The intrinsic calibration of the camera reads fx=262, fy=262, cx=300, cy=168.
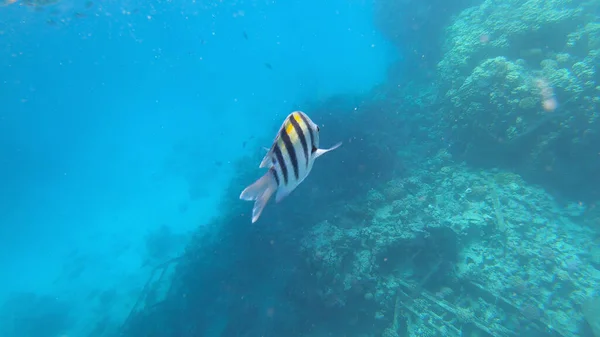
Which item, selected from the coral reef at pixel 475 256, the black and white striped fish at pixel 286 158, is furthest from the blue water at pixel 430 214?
the black and white striped fish at pixel 286 158

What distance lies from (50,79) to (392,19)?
5393 centimetres

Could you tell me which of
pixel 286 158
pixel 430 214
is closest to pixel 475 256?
pixel 430 214

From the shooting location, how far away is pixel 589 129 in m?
8.05

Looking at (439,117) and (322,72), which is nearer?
(439,117)

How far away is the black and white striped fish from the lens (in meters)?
1.04

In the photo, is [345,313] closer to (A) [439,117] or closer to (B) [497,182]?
(B) [497,182]

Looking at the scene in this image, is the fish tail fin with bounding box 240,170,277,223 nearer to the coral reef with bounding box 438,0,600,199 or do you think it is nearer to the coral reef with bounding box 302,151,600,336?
the coral reef with bounding box 302,151,600,336

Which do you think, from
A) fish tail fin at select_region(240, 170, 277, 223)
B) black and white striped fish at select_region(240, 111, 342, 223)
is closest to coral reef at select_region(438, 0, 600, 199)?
black and white striped fish at select_region(240, 111, 342, 223)

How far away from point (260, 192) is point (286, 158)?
0.57ft

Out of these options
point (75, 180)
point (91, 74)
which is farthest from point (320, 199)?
point (75, 180)

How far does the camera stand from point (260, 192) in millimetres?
1051

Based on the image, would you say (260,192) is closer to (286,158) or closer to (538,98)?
(286,158)

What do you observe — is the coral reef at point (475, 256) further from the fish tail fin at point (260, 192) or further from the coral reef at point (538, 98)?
the fish tail fin at point (260, 192)

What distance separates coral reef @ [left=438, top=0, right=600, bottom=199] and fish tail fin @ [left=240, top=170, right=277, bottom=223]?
1088 cm
